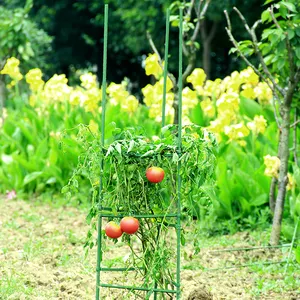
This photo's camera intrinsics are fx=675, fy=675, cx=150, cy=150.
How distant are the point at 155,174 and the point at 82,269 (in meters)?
1.48

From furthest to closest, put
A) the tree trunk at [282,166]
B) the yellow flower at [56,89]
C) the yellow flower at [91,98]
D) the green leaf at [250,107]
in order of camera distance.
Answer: the yellow flower at [56,89] < the yellow flower at [91,98] < the green leaf at [250,107] < the tree trunk at [282,166]

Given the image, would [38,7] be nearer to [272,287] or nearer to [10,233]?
[10,233]

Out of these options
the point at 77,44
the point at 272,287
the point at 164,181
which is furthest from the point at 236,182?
the point at 77,44

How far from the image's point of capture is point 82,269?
4.14 metres

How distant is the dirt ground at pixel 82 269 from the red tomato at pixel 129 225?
0.42 m

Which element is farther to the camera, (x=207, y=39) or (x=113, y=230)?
(x=207, y=39)

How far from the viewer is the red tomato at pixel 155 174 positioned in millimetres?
2875

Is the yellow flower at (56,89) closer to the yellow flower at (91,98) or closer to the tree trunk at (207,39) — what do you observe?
the yellow flower at (91,98)

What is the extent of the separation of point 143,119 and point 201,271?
3557mm

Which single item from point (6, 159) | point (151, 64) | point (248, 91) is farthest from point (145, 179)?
point (6, 159)

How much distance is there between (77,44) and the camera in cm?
2227

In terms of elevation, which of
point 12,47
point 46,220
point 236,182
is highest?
point 12,47

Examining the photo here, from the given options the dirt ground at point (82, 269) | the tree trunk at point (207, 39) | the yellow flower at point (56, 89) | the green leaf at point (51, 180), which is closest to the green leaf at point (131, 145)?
the dirt ground at point (82, 269)

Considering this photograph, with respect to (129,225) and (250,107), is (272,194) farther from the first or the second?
(129,225)
